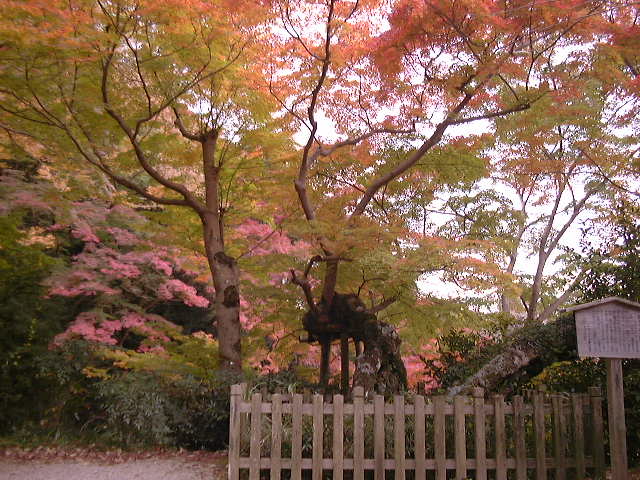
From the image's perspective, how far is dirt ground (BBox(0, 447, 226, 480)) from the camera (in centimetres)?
596

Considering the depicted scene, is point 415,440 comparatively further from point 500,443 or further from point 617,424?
point 617,424

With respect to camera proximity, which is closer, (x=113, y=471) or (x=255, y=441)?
(x=255, y=441)

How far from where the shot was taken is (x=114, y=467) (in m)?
6.37

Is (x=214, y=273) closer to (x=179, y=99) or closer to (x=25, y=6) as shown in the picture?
(x=179, y=99)

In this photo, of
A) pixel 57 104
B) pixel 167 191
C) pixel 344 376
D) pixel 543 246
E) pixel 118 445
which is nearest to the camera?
pixel 118 445

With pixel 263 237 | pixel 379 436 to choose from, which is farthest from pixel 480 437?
pixel 263 237

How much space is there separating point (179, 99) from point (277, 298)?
3.76 m

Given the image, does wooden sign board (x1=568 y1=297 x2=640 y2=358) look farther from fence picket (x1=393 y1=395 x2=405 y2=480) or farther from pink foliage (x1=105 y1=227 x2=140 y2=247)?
pink foliage (x1=105 y1=227 x2=140 y2=247)

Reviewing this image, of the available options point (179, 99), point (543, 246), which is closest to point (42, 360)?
point (179, 99)

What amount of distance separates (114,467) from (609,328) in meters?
5.85

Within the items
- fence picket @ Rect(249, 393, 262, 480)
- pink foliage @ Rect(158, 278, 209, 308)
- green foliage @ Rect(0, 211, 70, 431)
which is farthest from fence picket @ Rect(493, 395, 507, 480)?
green foliage @ Rect(0, 211, 70, 431)

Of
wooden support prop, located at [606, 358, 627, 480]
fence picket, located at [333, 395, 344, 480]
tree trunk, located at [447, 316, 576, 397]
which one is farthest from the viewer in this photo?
tree trunk, located at [447, 316, 576, 397]

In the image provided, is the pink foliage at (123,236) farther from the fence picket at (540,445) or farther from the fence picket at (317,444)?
the fence picket at (540,445)

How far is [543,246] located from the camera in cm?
1295
